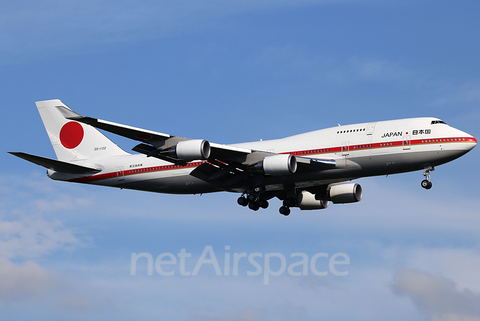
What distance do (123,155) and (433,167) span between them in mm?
21580

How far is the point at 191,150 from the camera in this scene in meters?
34.0

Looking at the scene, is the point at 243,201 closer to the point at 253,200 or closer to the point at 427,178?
the point at 253,200

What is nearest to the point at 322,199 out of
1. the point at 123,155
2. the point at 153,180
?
the point at 153,180

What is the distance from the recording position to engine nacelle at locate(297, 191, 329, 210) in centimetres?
4297

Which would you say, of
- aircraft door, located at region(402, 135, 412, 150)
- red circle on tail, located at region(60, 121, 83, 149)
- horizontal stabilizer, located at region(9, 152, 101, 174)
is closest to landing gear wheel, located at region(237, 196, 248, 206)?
horizontal stabilizer, located at region(9, 152, 101, 174)

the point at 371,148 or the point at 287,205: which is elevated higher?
the point at 371,148

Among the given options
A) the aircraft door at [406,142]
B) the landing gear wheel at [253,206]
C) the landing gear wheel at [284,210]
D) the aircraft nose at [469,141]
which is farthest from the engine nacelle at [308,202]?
the aircraft nose at [469,141]

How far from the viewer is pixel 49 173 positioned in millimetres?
43562

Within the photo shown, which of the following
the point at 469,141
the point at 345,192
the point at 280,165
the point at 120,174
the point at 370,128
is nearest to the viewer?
the point at 280,165

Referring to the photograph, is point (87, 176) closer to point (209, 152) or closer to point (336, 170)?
point (209, 152)

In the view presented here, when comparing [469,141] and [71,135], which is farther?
[71,135]

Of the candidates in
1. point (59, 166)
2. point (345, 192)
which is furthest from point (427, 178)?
point (59, 166)

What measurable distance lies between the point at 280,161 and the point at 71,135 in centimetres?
1877

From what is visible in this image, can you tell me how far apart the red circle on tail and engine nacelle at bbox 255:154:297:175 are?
1714 cm
